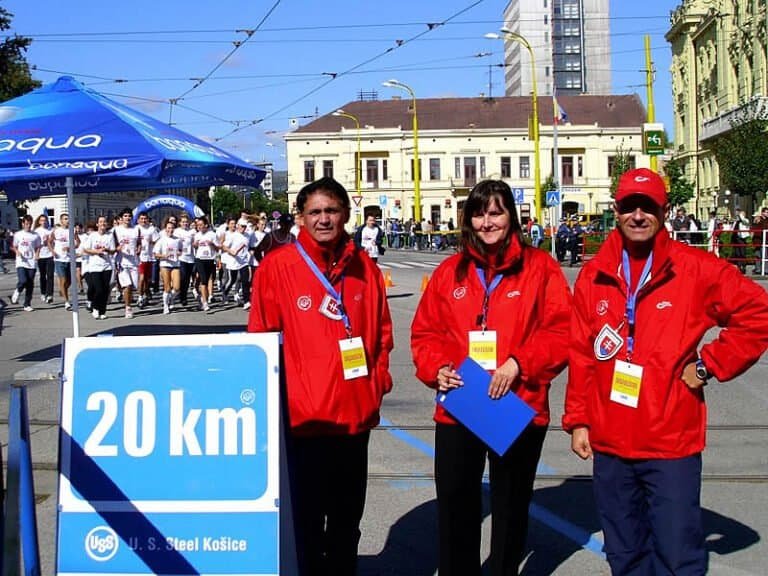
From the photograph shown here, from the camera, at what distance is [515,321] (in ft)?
13.7

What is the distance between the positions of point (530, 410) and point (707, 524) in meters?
2.35

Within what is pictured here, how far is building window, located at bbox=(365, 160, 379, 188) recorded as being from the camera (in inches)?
3684

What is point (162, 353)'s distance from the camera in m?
3.91

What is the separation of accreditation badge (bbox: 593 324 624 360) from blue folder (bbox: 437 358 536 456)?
40 centimetres

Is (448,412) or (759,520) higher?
(448,412)

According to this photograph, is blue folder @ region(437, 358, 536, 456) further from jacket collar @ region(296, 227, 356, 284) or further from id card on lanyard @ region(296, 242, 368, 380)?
jacket collar @ region(296, 227, 356, 284)

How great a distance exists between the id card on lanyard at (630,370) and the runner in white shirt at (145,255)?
55.6 ft

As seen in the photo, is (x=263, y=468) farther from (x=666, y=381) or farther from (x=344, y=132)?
(x=344, y=132)

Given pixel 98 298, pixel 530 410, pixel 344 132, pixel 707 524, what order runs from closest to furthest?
1. pixel 530 410
2. pixel 707 524
3. pixel 98 298
4. pixel 344 132

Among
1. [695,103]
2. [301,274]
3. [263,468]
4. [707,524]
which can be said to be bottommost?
[707,524]

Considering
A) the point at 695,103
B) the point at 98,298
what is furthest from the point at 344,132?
the point at 98,298

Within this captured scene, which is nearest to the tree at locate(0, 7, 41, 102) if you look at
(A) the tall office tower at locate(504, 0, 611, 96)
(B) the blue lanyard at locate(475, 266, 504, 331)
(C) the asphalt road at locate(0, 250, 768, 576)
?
(C) the asphalt road at locate(0, 250, 768, 576)

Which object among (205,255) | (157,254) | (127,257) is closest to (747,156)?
(205,255)

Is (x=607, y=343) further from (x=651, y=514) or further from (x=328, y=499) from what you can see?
(x=328, y=499)
